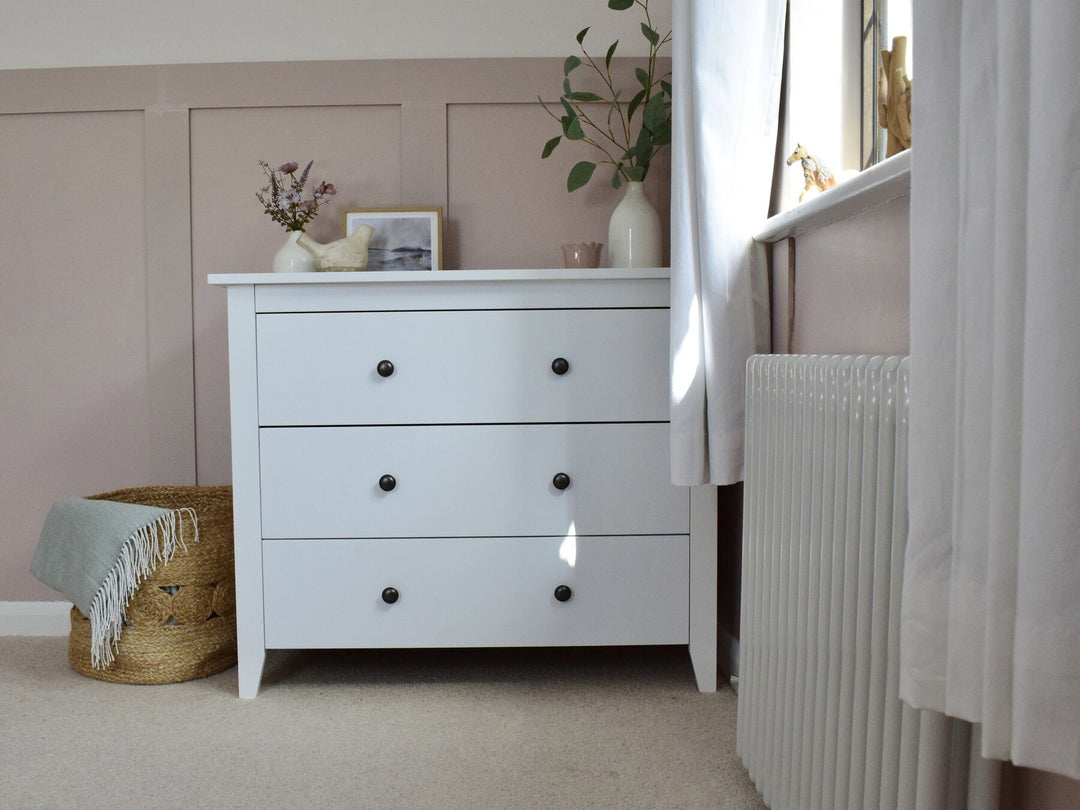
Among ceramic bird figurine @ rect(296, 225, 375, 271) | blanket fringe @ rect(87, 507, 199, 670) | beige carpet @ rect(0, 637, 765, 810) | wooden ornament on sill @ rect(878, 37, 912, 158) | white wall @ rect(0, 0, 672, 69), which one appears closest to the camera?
wooden ornament on sill @ rect(878, 37, 912, 158)

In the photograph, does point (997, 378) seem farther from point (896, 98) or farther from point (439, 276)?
point (439, 276)

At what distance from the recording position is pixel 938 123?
24.9 inches

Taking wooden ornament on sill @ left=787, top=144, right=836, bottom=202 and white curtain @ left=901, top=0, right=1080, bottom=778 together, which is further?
wooden ornament on sill @ left=787, top=144, right=836, bottom=202

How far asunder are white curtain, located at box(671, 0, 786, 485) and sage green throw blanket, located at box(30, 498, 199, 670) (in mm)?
1064

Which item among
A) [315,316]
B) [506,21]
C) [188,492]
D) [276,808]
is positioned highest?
[506,21]

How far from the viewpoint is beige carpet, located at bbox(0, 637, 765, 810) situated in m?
1.34

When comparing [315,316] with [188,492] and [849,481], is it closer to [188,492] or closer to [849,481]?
[188,492]

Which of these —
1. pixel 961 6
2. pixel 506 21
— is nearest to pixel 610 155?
pixel 506 21

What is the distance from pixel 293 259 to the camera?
6.31 feet

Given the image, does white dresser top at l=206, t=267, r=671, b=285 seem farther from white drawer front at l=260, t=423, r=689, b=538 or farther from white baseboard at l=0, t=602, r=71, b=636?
white baseboard at l=0, t=602, r=71, b=636

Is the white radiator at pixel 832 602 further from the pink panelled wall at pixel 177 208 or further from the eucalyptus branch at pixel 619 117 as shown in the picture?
the pink panelled wall at pixel 177 208

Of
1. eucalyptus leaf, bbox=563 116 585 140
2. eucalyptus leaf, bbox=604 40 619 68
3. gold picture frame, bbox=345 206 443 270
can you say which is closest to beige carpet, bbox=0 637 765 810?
gold picture frame, bbox=345 206 443 270

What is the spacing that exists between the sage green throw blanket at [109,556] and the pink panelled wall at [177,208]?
418mm

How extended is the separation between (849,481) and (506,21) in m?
1.65
